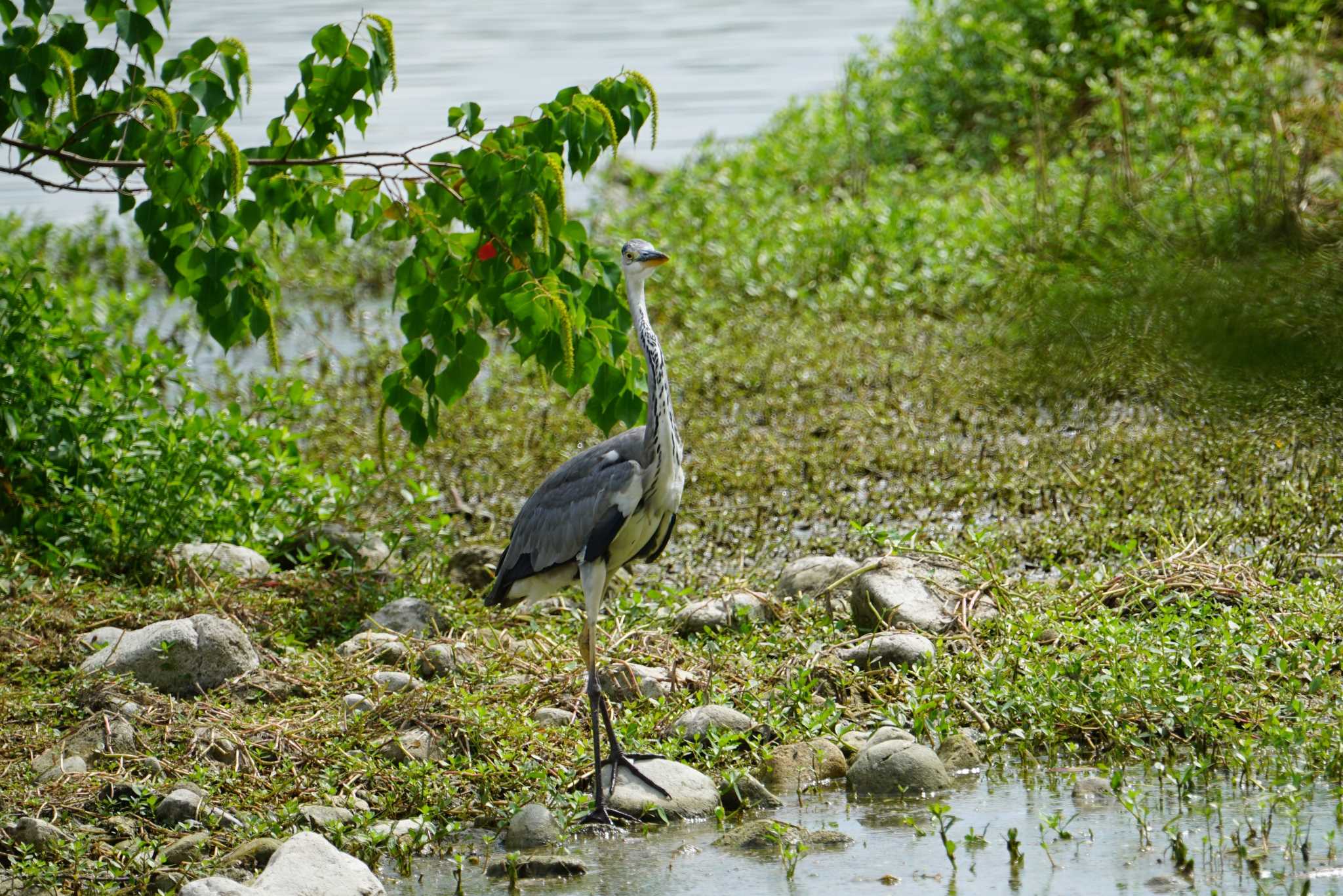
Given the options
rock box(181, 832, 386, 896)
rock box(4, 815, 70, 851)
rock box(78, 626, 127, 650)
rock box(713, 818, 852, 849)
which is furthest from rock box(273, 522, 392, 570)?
rock box(713, 818, 852, 849)

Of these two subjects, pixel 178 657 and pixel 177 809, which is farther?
pixel 178 657

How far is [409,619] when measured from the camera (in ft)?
19.7

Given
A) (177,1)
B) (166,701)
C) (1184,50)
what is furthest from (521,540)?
(177,1)

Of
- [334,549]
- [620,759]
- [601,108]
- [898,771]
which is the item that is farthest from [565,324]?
[334,549]

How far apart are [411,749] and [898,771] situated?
1565 mm

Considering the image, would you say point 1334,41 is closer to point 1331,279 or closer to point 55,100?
point 55,100

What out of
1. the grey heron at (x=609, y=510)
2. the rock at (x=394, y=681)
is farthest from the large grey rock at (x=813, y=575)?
the rock at (x=394, y=681)

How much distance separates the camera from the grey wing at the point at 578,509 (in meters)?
5.06

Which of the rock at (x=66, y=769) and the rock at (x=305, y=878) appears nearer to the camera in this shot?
the rock at (x=305, y=878)

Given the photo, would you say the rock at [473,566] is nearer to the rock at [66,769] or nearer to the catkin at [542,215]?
the catkin at [542,215]

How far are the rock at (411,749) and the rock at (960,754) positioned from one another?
5.38 feet

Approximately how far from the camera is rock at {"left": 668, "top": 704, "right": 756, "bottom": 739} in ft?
16.5

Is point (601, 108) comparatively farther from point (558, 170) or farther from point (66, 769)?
point (66, 769)

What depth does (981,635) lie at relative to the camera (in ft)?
18.6
